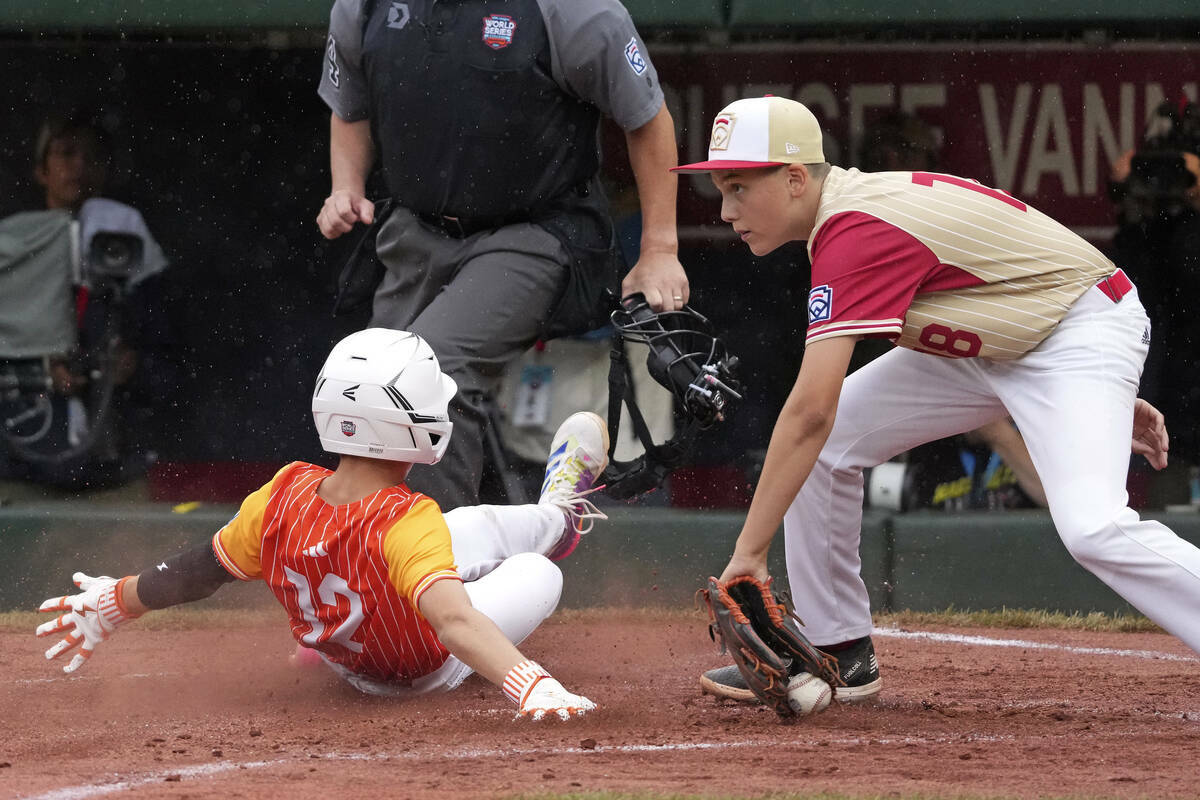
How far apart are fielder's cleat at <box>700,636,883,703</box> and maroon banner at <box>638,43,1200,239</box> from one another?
317 cm

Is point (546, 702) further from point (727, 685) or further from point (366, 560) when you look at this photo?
point (727, 685)

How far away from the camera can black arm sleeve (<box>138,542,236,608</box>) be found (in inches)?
139

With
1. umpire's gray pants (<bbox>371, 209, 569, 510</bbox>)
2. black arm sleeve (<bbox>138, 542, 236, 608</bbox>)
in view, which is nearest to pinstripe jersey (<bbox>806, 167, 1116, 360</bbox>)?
umpire's gray pants (<bbox>371, 209, 569, 510</bbox>)

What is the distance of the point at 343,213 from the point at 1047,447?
2152 mm

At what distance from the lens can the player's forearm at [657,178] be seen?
4.51 meters

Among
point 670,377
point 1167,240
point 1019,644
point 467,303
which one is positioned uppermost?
point 1167,240

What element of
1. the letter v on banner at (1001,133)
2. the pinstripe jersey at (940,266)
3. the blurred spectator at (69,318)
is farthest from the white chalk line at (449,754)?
the letter v on banner at (1001,133)

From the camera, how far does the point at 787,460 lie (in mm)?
3252

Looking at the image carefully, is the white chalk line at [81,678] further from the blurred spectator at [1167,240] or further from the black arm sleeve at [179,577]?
the blurred spectator at [1167,240]

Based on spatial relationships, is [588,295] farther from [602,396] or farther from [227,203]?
[227,203]

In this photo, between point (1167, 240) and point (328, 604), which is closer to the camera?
point (328, 604)

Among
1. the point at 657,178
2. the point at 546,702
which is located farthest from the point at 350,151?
the point at 546,702

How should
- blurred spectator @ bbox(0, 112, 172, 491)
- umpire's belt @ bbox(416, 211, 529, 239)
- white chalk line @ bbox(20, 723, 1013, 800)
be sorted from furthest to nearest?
blurred spectator @ bbox(0, 112, 172, 491)
umpire's belt @ bbox(416, 211, 529, 239)
white chalk line @ bbox(20, 723, 1013, 800)

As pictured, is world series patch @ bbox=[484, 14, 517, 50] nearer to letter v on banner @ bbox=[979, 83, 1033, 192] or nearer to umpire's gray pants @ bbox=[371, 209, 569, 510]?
umpire's gray pants @ bbox=[371, 209, 569, 510]
